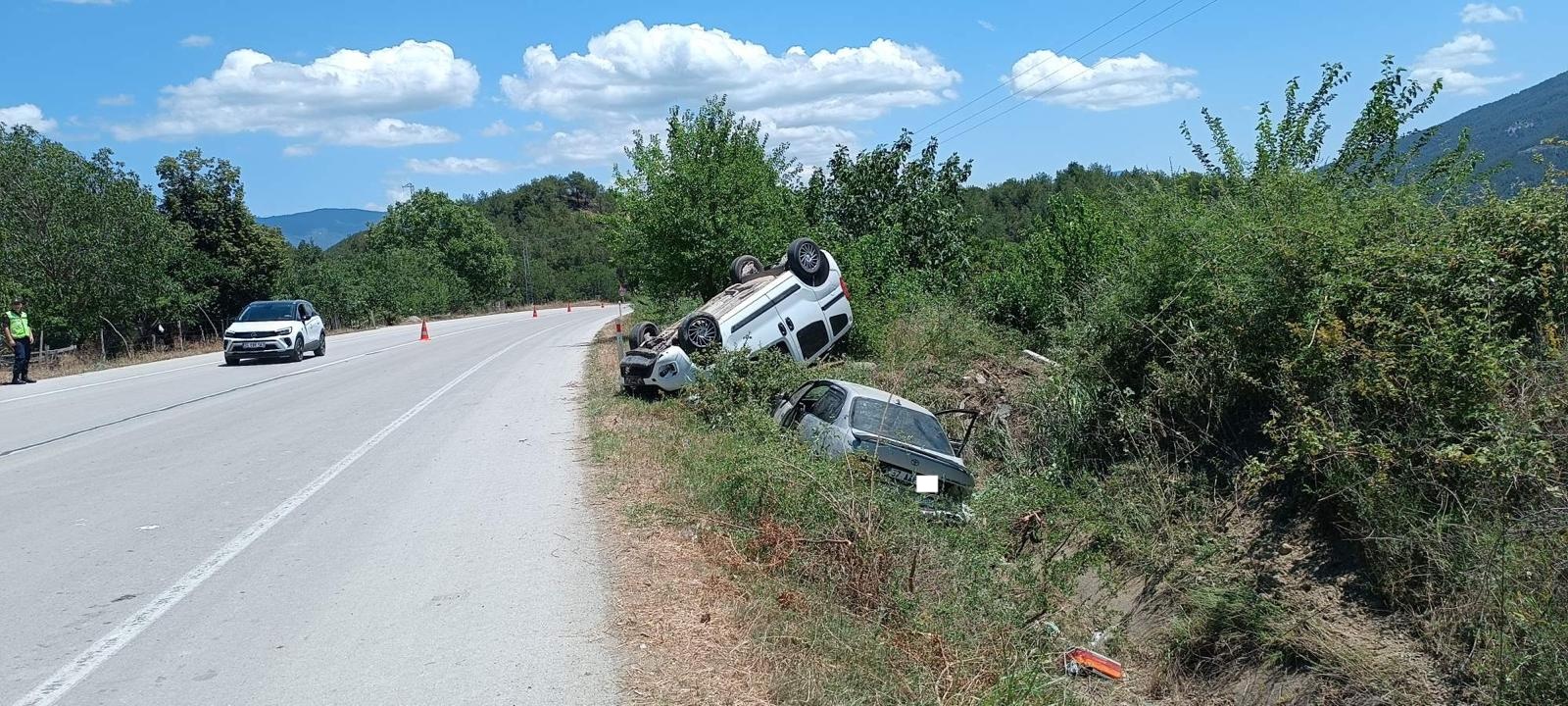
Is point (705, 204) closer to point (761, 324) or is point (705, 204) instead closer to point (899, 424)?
point (761, 324)

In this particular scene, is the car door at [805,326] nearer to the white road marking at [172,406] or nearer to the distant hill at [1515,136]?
the distant hill at [1515,136]

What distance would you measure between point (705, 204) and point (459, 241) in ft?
217

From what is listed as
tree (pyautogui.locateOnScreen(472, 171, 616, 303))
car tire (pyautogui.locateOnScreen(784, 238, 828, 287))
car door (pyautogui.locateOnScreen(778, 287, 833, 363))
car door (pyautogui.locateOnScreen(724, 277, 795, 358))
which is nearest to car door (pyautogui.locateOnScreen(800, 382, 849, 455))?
car door (pyautogui.locateOnScreen(724, 277, 795, 358))

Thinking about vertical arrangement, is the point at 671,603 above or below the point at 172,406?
below

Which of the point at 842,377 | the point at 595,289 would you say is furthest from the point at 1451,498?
the point at 595,289

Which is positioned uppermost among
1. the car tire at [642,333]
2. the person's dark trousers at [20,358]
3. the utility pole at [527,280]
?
the utility pole at [527,280]

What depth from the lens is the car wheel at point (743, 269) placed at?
18812 mm

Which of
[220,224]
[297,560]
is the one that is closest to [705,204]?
[297,560]

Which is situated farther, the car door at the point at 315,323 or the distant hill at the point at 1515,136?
the car door at the point at 315,323

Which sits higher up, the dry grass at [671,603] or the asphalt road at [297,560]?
the asphalt road at [297,560]

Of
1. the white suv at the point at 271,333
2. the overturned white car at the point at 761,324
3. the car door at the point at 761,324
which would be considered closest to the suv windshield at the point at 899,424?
the overturned white car at the point at 761,324

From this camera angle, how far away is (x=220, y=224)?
47.9m

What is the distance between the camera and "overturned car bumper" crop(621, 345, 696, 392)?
14711 millimetres

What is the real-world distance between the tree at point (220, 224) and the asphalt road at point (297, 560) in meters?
38.0
